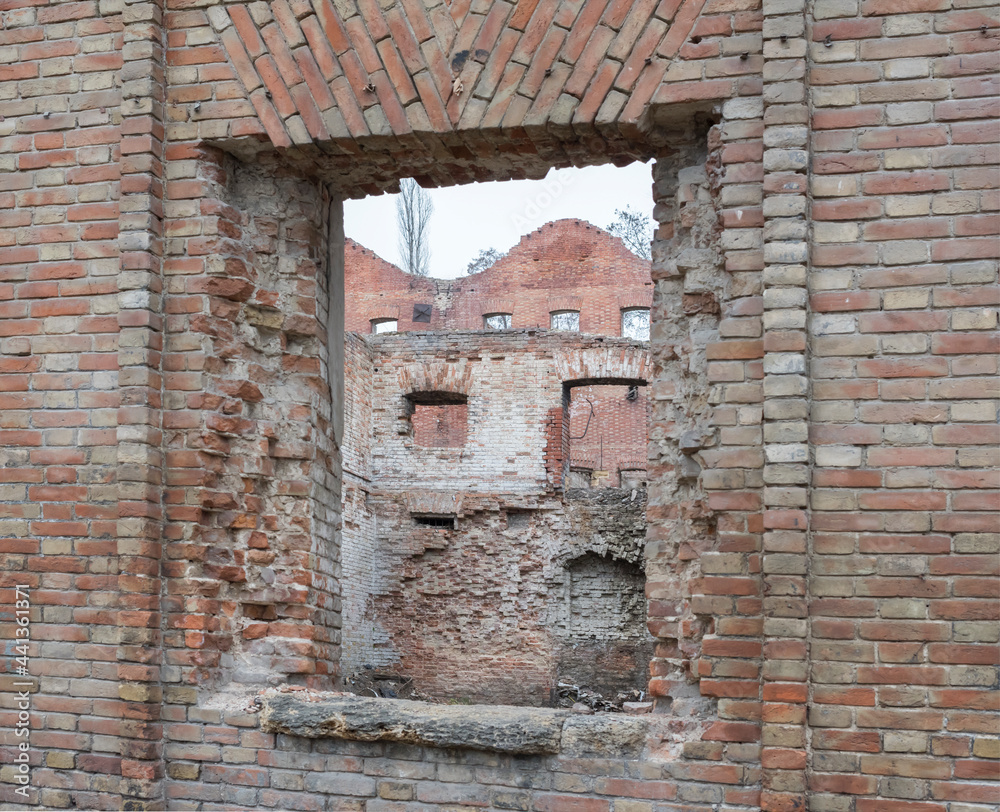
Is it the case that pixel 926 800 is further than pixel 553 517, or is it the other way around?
pixel 553 517

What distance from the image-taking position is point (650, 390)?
398cm

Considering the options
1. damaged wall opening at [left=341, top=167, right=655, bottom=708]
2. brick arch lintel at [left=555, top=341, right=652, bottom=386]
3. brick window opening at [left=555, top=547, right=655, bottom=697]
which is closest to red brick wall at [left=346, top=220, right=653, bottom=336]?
damaged wall opening at [left=341, top=167, right=655, bottom=708]

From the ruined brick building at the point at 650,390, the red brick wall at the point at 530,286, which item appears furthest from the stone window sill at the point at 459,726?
the red brick wall at the point at 530,286

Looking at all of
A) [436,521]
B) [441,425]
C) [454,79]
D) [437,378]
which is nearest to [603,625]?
[436,521]

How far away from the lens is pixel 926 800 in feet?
10.3

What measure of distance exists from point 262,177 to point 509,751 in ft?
9.16

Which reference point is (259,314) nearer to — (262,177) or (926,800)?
(262,177)

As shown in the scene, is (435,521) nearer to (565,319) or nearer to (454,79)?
(454,79)

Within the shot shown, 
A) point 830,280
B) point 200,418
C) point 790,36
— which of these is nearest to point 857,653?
point 830,280

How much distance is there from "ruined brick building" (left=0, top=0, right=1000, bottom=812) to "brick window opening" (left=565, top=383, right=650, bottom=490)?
1742 cm

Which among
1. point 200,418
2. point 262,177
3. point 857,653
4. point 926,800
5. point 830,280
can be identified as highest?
point 262,177

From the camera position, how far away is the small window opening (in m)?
13.9

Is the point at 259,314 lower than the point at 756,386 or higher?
higher

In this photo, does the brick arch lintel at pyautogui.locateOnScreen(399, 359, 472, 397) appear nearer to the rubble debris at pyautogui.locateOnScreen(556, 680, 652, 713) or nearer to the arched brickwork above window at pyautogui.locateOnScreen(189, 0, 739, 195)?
the rubble debris at pyautogui.locateOnScreen(556, 680, 652, 713)
